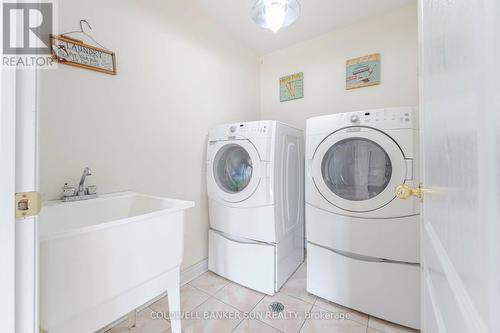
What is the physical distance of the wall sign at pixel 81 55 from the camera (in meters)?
1.14

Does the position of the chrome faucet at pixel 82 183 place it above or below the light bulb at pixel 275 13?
below

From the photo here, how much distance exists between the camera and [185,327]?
133cm

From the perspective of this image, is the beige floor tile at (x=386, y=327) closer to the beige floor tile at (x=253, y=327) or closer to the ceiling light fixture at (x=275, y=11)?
the beige floor tile at (x=253, y=327)

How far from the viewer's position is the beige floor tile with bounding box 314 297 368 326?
4.59ft

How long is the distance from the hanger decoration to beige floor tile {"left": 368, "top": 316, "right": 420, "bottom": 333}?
2295mm

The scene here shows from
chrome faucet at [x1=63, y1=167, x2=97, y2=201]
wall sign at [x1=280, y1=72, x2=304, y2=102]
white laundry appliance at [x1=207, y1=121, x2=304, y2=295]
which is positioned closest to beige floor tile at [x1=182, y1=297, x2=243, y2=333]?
white laundry appliance at [x1=207, y1=121, x2=304, y2=295]

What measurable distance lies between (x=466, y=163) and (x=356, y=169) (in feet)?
3.96

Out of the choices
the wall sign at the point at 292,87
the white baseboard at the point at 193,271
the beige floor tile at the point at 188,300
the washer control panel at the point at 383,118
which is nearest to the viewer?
the washer control panel at the point at 383,118

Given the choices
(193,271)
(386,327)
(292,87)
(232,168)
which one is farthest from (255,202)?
(292,87)

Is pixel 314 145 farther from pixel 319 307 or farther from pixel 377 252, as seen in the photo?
pixel 319 307

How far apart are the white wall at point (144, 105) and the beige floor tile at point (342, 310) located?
105 cm

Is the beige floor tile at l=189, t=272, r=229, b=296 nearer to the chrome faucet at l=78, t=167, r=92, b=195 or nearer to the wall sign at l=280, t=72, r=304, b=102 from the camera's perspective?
the chrome faucet at l=78, t=167, r=92, b=195

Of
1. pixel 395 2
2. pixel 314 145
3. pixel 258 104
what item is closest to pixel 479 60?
pixel 314 145

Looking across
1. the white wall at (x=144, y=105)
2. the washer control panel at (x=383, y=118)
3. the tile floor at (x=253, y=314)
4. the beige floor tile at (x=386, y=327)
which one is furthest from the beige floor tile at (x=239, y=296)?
the washer control panel at (x=383, y=118)
